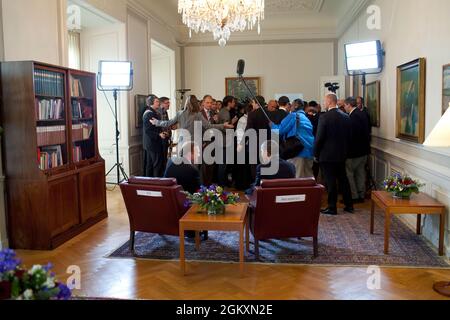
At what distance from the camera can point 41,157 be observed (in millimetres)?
4660

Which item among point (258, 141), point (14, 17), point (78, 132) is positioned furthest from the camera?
point (258, 141)

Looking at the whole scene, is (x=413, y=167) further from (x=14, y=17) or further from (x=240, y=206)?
(x=14, y=17)

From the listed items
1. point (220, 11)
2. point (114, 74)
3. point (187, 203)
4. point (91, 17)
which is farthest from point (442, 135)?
point (91, 17)

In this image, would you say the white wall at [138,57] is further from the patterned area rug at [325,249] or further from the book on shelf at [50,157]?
the patterned area rug at [325,249]

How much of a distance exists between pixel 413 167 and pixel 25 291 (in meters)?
4.81

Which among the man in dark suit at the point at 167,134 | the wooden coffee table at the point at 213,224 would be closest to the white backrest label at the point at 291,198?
the wooden coffee table at the point at 213,224

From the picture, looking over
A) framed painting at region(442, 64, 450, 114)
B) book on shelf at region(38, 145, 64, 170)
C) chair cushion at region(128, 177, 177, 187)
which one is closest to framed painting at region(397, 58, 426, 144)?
framed painting at region(442, 64, 450, 114)

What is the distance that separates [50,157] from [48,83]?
0.82m

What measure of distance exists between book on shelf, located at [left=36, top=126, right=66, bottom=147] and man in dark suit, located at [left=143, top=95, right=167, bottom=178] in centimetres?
260

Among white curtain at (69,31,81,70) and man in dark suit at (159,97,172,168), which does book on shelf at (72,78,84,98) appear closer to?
man in dark suit at (159,97,172,168)

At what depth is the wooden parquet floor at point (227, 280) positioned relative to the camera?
343 cm

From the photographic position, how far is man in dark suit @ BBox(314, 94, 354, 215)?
5.96 meters
